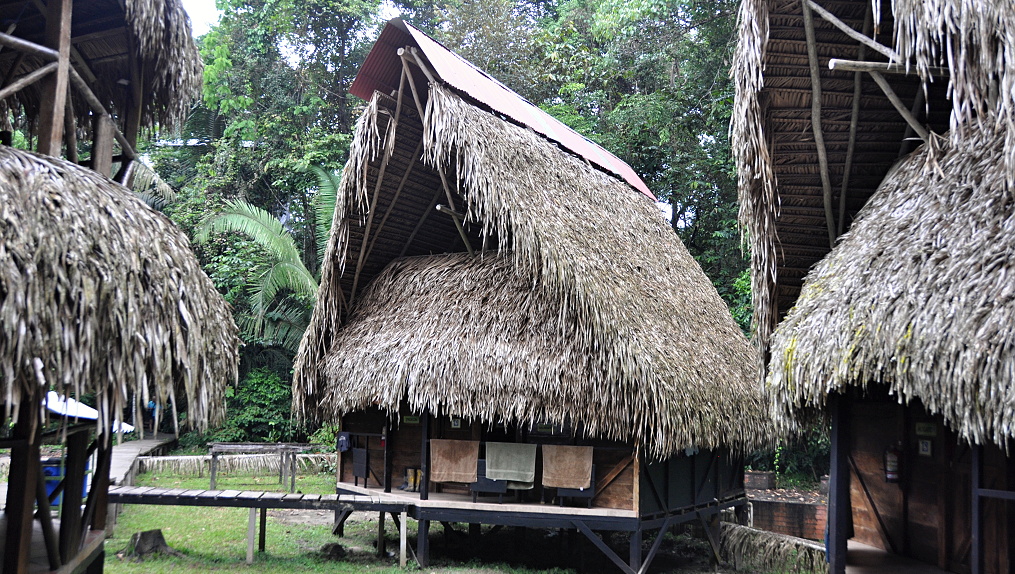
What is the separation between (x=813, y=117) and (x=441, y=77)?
4.87 m

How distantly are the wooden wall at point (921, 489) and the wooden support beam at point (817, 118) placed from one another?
187cm

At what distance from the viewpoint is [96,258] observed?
4.53 m

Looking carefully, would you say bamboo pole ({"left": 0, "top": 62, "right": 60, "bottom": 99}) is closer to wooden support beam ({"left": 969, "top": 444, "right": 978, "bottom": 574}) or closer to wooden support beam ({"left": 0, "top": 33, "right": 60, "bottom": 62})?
wooden support beam ({"left": 0, "top": 33, "right": 60, "bottom": 62})

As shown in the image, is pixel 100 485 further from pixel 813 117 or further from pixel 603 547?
pixel 813 117

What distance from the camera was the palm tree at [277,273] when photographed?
16500mm

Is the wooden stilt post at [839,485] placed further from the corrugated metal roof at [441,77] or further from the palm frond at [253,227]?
the palm frond at [253,227]

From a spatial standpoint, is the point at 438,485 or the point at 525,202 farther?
the point at 438,485

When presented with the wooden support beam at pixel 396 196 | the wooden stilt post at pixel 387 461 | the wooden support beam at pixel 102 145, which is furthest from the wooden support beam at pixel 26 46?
the wooden stilt post at pixel 387 461

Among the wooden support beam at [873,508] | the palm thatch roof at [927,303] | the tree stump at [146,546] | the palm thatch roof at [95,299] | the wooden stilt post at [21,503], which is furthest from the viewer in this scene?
the tree stump at [146,546]

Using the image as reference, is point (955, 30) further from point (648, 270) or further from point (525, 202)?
point (648, 270)

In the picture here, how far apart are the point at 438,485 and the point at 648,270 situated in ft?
14.2

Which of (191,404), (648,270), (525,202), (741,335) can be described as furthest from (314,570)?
(741,335)

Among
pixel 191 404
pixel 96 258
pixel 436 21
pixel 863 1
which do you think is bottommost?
pixel 191 404

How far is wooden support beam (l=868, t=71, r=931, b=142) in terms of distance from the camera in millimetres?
6047
